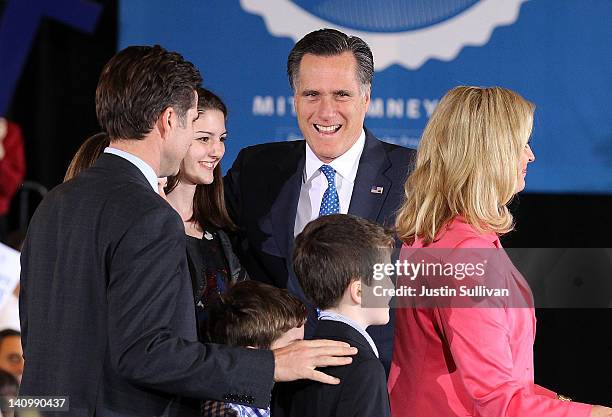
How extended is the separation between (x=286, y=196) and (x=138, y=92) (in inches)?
52.1

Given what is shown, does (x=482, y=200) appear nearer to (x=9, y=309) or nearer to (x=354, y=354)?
(x=354, y=354)

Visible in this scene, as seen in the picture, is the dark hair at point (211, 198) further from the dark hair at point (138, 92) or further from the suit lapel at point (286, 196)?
the dark hair at point (138, 92)

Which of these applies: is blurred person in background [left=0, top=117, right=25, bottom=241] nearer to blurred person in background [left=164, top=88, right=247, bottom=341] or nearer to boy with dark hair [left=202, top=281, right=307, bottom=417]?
blurred person in background [left=164, top=88, right=247, bottom=341]

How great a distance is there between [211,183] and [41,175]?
7.19 ft

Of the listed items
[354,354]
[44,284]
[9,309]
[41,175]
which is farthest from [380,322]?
[41,175]

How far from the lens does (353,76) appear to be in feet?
12.2

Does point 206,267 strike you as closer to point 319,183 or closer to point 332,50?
point 319,183

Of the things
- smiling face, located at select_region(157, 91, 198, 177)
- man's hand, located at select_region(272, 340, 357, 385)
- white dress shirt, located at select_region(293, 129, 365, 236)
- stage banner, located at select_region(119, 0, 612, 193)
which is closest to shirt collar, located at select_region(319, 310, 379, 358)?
man's hand, located at select_region(272, 340, 357, 385)

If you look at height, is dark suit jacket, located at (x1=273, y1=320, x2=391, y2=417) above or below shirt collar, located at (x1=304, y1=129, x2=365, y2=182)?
below

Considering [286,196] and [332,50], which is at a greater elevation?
[332,50]

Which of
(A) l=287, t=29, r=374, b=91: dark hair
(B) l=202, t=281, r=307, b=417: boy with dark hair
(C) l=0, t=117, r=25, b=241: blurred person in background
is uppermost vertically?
(A) l=287, t=29, r=374, b=91: dark hair

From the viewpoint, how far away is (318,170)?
3.69 meters

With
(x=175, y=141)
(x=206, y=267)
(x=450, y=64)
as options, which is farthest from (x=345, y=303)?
(x=450, y=64)

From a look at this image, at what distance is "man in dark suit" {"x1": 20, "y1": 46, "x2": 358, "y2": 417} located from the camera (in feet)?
7.38
